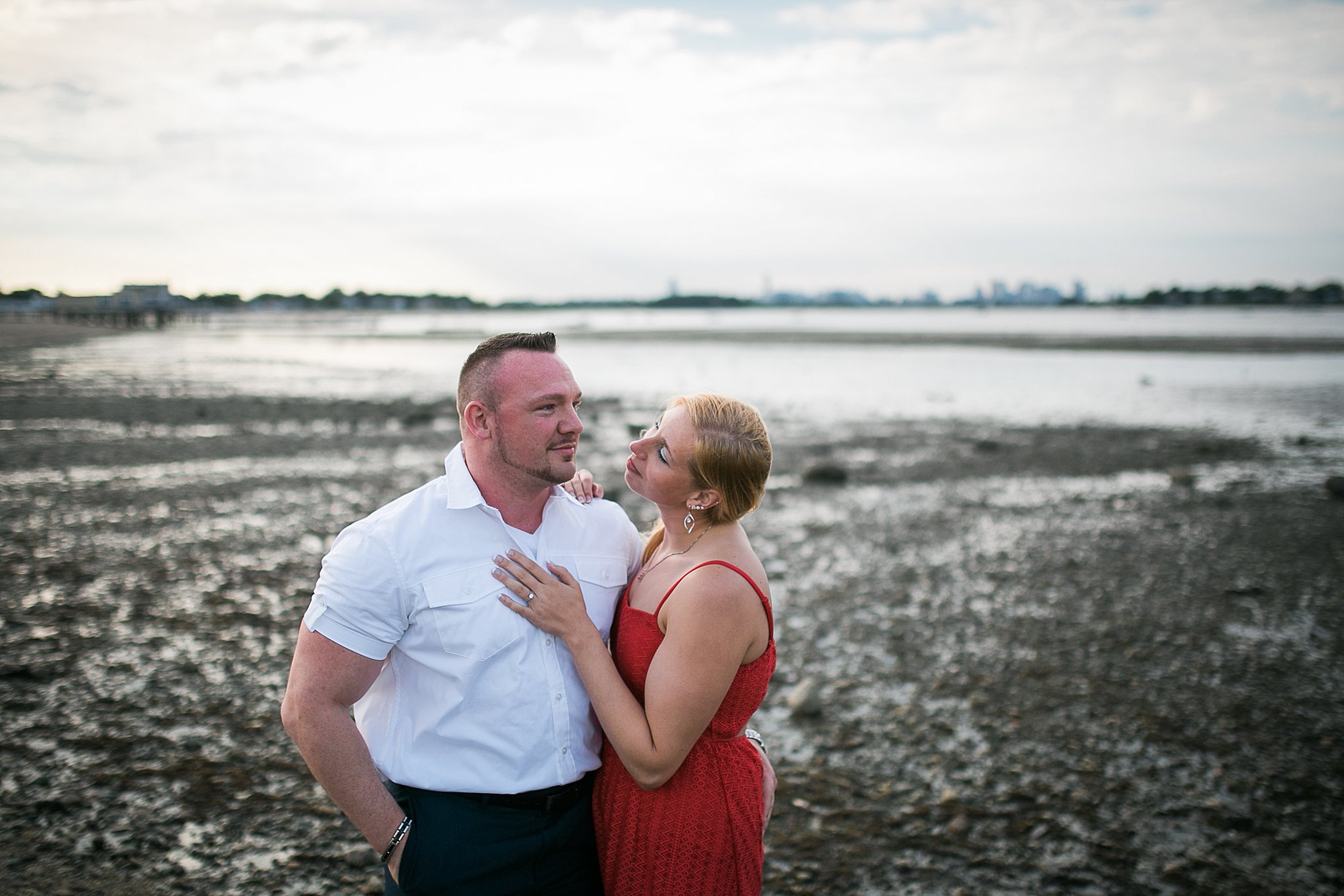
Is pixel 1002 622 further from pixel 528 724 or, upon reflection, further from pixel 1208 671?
pixel 528 724

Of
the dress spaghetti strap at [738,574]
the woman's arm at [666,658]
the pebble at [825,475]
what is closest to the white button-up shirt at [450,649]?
the woman's arm at [666,658]

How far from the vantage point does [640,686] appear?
2.81 meters

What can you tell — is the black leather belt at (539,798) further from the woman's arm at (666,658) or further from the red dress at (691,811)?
the woman's arm at (666,658)

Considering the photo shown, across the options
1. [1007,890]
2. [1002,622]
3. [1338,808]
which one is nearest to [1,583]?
[1007,890]

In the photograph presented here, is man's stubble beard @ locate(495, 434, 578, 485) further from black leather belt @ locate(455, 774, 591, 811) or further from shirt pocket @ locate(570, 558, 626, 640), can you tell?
black leather belt @ locate(455, 774, 591, 811)

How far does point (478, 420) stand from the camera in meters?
2.85

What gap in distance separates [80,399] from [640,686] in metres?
25.2

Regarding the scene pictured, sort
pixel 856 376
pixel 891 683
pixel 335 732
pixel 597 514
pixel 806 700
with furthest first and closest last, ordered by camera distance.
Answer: pixel 856 376 < pixel 891 683 < pixel 806 700 < pixel 597 514 < pixel 335 732

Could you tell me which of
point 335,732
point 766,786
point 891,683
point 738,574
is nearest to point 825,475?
point 891,683

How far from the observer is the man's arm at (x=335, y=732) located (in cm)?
251

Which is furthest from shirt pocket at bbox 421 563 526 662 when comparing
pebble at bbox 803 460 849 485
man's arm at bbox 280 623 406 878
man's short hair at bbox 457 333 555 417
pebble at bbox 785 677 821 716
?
pebble at bbox 803 460 849 485

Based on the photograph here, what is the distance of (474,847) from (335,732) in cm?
61

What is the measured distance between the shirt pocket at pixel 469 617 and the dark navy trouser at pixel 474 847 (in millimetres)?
517

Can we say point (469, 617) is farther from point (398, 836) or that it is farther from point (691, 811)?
point (691, 811)
